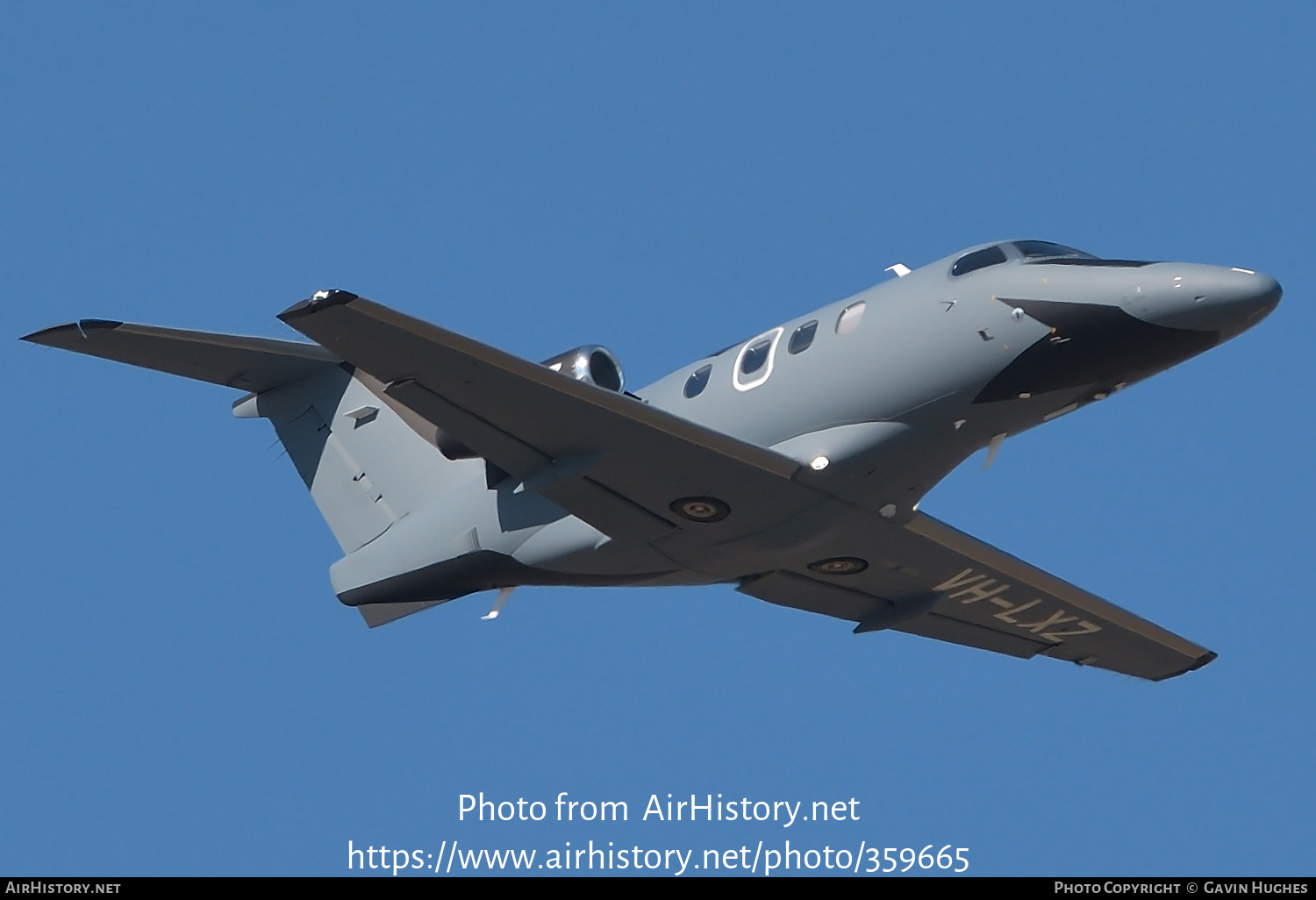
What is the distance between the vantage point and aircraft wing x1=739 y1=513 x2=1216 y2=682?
22.7 meters

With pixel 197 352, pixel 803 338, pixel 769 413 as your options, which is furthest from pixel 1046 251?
pixel 197 352

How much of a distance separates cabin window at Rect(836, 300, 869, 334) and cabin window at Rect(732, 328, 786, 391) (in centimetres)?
82

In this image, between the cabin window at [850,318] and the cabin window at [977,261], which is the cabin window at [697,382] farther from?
the cabin window at [977,261]

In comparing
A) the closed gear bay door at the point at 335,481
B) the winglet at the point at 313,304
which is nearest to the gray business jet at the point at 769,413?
the winglet at the point at 313,304

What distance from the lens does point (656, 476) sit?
20.0 m

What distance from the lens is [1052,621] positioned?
25391mm

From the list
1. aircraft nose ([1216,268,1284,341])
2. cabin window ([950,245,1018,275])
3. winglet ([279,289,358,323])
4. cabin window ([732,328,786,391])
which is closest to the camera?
winglet ([279,289,358,323])

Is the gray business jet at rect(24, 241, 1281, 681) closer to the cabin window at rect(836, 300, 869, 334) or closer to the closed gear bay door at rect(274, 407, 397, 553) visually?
the cabin window at rect(836, 300, 869, 334)

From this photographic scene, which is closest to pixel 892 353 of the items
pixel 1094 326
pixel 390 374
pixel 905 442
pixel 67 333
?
pixel 905 442

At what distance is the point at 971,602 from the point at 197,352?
10877 mm

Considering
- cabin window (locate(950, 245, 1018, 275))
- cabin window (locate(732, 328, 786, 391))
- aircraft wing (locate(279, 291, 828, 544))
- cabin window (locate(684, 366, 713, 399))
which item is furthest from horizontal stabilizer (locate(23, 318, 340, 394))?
cabin window (locate(950, 245, 1018, 275))

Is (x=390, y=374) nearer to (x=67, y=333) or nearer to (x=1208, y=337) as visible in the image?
(x=67, y=333)

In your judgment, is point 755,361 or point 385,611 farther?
point 385,611

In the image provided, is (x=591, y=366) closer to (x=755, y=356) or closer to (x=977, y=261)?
(x=755, y=356)
